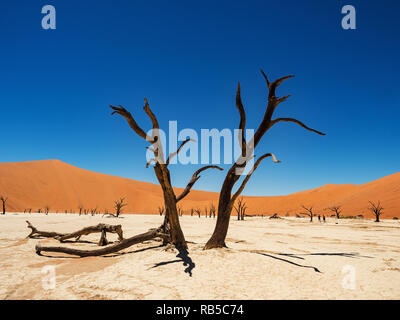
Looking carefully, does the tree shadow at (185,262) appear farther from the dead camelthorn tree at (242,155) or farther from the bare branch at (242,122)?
the bare branch at (242,122)

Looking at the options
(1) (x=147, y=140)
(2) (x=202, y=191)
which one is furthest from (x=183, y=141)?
(2) (x=202, y=191)

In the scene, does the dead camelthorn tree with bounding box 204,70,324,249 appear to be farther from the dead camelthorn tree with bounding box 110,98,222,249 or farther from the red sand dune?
the red sand dune

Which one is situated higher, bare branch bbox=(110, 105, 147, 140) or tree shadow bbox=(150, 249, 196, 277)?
bare branch bbox=(110, 105, 147, 140)

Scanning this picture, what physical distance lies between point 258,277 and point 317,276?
1265 millimetres

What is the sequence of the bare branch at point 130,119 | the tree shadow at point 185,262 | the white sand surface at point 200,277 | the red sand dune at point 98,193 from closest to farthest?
the white sand surface at point 200,277, the tree shadow at point 185,262, the bare branch at point 130,119, the red sand dune at point 98,193

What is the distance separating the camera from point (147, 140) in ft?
19.8

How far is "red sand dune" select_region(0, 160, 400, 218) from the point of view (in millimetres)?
49281

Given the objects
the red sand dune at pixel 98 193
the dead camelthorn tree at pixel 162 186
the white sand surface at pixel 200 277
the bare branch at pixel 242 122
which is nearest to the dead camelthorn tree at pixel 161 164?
the dead camelthorn tree at pixel 162 186

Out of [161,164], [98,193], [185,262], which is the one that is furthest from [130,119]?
[98,193]

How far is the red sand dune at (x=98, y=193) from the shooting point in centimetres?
4928

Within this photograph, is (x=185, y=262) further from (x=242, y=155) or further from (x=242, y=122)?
(x=242, y=122)

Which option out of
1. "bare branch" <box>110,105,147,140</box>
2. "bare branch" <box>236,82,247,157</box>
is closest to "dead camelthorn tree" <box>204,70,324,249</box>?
"bare branch" <box>236,82,247,157</box>
